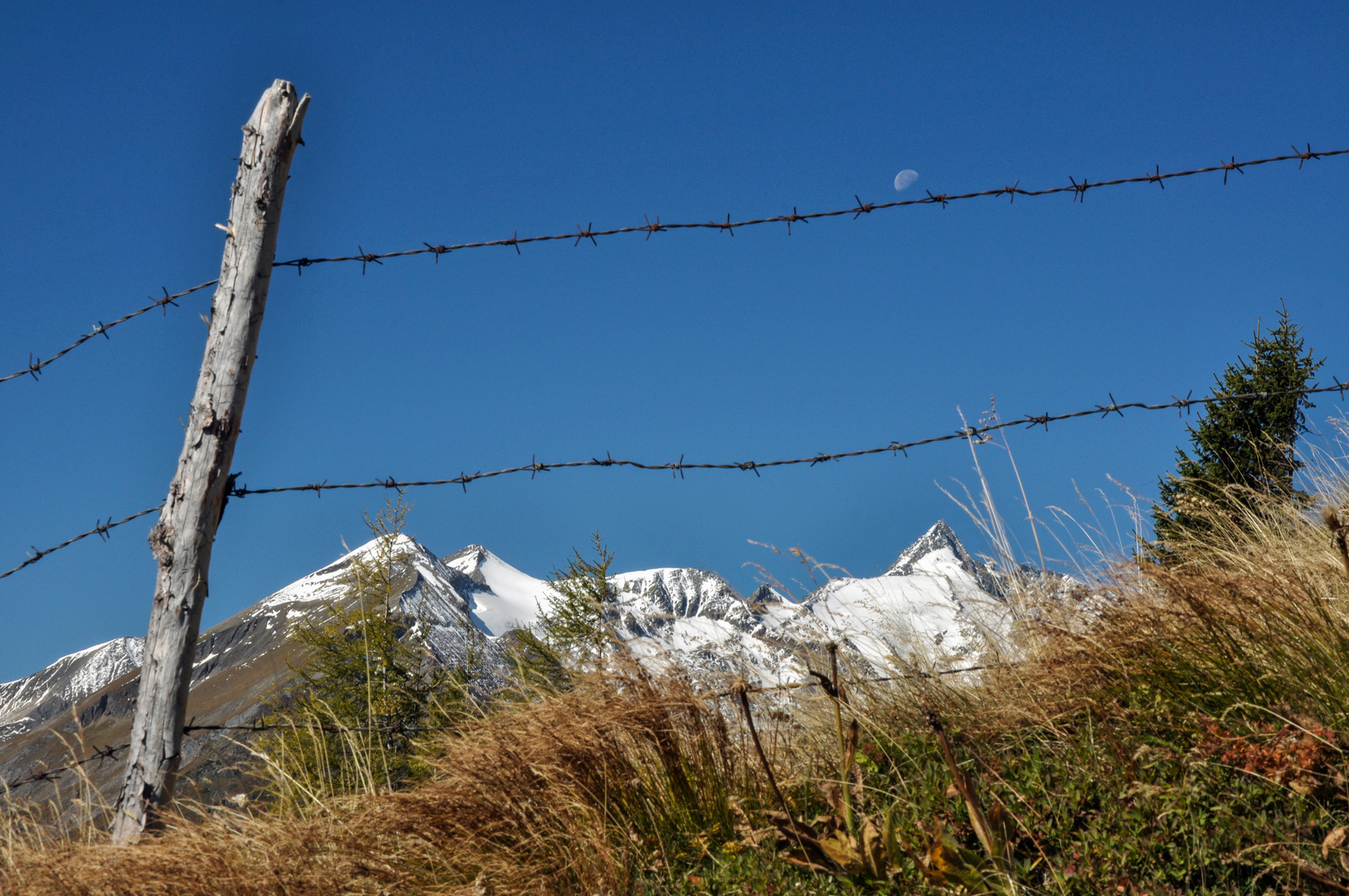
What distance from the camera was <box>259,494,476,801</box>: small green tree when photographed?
379 cm

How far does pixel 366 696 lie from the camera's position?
42.0 feet

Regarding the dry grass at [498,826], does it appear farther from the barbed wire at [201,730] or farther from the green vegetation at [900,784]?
the barbed wire at [201,730]

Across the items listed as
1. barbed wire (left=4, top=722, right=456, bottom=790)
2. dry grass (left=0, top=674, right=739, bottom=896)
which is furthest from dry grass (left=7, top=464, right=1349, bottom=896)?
barbed wire (left=4, top=722, right=456, bottom=790)

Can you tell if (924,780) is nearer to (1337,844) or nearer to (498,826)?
(1337,844)

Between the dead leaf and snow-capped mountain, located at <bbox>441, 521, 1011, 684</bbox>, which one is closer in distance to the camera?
the dead leaf

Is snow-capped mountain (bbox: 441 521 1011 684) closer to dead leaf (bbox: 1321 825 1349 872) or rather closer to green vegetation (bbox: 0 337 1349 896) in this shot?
green vegetation (bbox: 0 337 1349 896)

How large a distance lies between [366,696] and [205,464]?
10613 mm

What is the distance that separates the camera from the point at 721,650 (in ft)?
12.4

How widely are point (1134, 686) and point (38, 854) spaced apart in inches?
167

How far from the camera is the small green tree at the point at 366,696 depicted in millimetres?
3791

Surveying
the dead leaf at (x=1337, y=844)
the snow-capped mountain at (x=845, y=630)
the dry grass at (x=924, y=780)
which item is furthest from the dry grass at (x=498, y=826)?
the dead leaf at (x=1337, y=844)

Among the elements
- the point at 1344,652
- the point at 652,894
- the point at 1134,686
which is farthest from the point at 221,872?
the point at 1344,652

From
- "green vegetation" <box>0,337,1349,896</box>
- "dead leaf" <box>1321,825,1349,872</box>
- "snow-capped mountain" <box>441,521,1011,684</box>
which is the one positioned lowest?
"dead leaf" <box>1321,825,1349,872</box>

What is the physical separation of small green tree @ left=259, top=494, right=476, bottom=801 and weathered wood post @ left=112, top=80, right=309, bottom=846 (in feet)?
1.59
